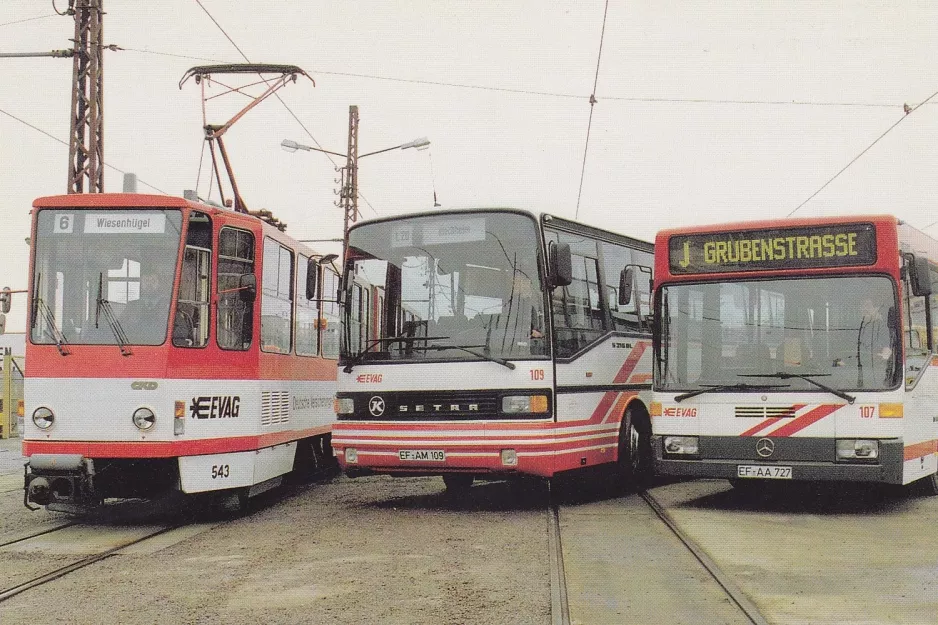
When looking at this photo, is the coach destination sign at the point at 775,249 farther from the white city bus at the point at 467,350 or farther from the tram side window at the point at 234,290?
the tram side window at the point at 234,290

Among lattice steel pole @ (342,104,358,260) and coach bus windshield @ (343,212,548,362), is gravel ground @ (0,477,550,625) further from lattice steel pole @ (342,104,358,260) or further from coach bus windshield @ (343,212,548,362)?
lattice steel pole @ (342,104,358,260)

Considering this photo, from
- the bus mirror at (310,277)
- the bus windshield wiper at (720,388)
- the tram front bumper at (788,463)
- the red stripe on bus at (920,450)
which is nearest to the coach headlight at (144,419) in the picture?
the bus mirror at (310,277)

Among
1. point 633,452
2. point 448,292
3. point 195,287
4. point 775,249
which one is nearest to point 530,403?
point 448,292

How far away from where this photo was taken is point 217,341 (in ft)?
36.6

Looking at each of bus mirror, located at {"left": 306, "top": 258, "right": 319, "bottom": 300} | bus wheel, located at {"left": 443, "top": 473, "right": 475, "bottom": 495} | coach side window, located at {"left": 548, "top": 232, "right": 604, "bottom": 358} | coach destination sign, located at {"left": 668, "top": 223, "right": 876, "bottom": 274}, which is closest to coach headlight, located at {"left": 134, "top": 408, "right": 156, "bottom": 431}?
bus mirror, located at {"left": 306, "top": 258, "right": 319, "bottom": 300}

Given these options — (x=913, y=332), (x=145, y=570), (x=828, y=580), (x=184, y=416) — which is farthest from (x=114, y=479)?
(x=913, y=332)

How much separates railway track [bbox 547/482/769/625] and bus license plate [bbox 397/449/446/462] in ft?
3.96

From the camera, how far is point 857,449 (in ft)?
35.8

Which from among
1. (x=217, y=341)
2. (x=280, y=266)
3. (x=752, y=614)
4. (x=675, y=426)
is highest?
(x=280, y=266)

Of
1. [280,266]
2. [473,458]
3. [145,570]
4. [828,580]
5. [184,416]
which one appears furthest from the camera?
[280,266]

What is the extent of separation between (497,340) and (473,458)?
1.16 m

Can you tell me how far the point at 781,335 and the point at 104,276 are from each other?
625cm

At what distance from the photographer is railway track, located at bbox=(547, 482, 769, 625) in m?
6.70

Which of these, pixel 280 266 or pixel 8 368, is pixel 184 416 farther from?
pixel 8 368
